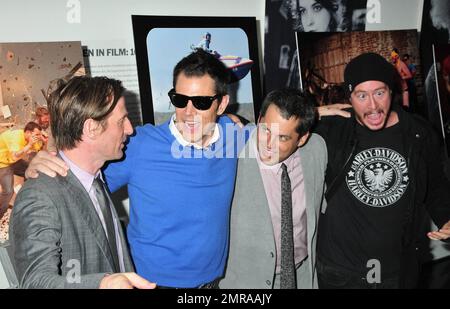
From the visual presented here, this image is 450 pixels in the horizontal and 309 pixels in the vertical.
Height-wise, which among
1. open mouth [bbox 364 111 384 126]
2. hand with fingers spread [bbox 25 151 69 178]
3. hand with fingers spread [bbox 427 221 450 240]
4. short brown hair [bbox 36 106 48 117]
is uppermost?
short brown hair [bbox 36 106 48 117]

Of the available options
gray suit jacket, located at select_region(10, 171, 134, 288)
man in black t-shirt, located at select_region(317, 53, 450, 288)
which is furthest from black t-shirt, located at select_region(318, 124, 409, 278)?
gray suit jacket, located at select_region(10, 171, 134, 288)

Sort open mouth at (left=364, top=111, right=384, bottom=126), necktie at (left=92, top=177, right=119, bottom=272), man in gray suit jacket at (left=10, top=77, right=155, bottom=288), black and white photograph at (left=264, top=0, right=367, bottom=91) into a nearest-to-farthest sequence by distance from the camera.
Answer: man in gray suit jacket at (left=10, top=77, right=155, bottom=288), necktie at (left=92, top=177, right=119, bottom=272), open mouth at (left=364, top=111, right=384, bottom=126), black and white photograph at (left=264, top=0, right=367, bottom=91)

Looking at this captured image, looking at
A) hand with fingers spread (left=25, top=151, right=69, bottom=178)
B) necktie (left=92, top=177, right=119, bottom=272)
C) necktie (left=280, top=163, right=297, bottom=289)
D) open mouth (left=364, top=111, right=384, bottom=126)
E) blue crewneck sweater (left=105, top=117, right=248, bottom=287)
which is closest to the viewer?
hand with fingers spread (left=25, top=151, right=69, bottom=178)

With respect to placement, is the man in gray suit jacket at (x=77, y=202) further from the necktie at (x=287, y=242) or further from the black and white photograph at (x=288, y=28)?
the black and white photograph at (x=288, y=28)

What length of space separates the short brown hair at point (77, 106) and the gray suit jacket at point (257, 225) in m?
0.82

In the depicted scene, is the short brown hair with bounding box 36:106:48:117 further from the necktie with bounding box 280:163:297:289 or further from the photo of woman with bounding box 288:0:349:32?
the photo of woman with bounding box 288:0:349:32

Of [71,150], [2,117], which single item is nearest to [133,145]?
[71,150]

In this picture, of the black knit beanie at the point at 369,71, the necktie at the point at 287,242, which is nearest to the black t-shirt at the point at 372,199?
the black knit beanie at the point at 369,71

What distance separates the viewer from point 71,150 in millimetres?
1854

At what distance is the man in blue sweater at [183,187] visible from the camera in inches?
82.7

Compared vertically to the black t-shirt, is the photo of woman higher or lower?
higher

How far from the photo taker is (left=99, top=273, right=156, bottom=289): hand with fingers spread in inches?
52.1

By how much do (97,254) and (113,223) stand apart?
209 mm
